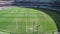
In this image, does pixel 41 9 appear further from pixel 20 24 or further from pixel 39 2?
pixel 20 24

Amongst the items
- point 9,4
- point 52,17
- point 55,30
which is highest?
point 9,4

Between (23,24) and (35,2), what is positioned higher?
(35,2)

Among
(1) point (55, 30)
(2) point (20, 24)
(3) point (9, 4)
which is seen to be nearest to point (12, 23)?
(2) point (20, 24)

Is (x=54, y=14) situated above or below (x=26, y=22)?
above

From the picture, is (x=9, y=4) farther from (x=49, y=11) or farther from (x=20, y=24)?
(x=49, y=11)

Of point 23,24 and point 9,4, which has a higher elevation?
point 9,4

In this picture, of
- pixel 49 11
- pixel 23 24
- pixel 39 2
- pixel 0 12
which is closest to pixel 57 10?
pixel 49 11
